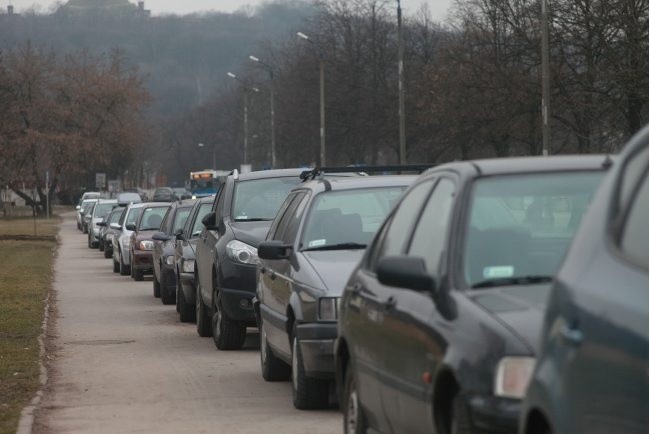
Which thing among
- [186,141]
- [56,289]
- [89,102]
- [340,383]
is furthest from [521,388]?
[186,141]

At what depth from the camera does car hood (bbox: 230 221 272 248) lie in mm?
14984

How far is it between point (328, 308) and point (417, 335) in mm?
3892

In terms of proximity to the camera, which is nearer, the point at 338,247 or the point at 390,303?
the point at 390,303

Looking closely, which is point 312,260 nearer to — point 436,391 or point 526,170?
point 526,170

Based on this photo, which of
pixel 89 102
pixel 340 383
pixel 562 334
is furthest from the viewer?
pixel 89 102

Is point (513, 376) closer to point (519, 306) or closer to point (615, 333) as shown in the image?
point (519, 306)

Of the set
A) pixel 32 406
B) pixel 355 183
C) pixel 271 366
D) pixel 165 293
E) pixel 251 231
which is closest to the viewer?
pixel 32 406

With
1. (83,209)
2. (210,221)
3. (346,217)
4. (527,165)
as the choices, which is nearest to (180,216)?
(210,221)

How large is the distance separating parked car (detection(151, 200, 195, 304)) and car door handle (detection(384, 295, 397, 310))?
48.1 feet

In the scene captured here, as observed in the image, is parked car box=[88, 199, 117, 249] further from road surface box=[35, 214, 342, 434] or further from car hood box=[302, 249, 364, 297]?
car hood box=[302, 249, 364, 297]

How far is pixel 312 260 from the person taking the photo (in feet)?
36.6

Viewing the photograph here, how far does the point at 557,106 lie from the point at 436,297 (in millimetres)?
44786

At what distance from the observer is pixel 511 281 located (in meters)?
6.30

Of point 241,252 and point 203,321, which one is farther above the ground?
point 241,252
